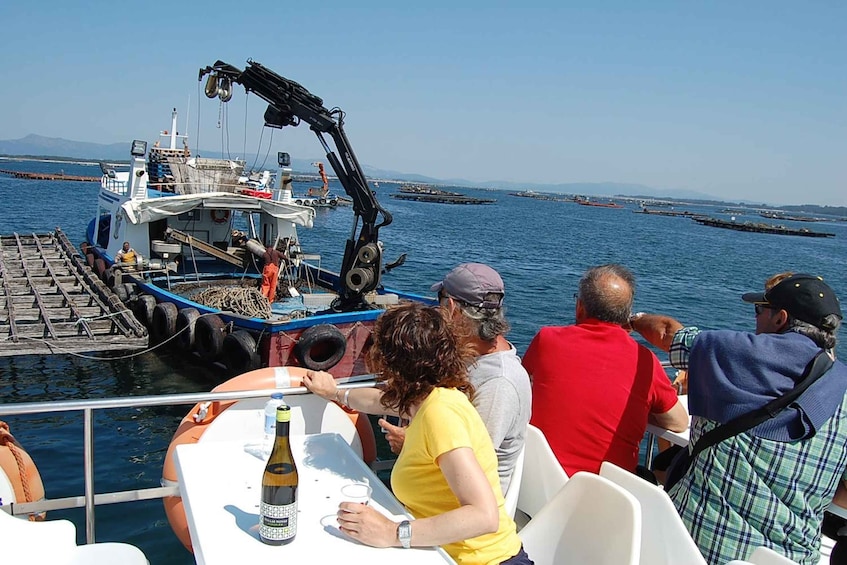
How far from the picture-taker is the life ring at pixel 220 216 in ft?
50.2

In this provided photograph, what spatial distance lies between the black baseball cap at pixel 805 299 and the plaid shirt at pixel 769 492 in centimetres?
37

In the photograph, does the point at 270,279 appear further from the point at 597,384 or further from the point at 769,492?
the point at 769,492

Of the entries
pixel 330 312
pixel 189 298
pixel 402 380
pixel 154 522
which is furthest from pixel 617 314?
pixel 189 298

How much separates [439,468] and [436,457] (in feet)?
0.37

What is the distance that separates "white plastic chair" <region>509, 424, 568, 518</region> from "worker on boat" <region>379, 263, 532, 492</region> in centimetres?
29

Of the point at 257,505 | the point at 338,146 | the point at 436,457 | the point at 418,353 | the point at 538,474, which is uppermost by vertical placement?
the point at 338,146

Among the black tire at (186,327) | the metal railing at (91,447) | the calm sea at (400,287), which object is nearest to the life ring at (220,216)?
the calm sea at (400,287)

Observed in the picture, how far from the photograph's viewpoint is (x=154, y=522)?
680 centimetres

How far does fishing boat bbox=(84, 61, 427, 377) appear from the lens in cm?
1023

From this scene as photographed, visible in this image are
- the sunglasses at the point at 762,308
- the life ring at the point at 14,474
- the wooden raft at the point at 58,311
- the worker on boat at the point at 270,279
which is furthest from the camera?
the worker on boat at the point at 270,279

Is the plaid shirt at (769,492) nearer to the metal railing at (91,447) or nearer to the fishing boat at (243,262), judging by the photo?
the metal railing at (91,447)

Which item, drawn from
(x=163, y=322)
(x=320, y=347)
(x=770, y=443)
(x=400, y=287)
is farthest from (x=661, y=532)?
(x=400, y=287)

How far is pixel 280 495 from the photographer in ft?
6.62

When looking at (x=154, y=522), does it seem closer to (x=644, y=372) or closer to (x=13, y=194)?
(x=644, y=372)
